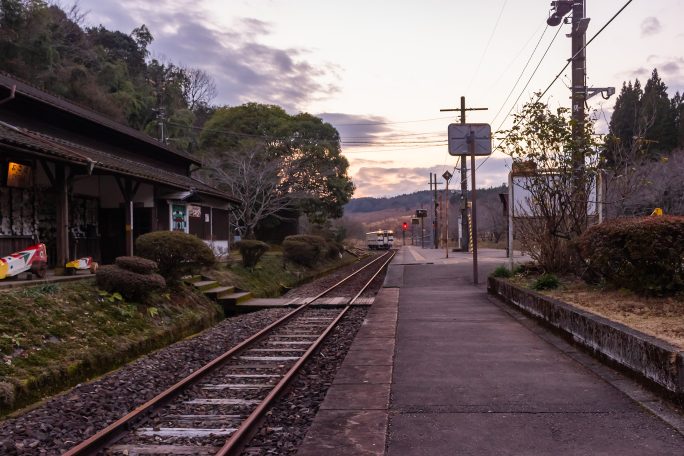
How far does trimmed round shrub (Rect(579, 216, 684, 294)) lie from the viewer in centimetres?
852

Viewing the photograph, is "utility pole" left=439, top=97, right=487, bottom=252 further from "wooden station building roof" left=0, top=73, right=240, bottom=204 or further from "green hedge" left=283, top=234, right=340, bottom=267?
"wooden station building roof" left=0, top=73, right=240, bottom=204

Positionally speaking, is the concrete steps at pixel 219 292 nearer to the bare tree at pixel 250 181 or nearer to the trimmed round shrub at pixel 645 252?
the trimmed round shrub at pixel 645 252

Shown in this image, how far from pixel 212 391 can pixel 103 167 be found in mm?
8595

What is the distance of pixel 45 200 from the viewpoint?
50.9 ft

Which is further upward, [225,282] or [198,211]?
[198,211]

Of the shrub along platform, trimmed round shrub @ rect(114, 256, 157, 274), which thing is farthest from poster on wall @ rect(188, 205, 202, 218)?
the shrub along platform

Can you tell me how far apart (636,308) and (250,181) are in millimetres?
28328

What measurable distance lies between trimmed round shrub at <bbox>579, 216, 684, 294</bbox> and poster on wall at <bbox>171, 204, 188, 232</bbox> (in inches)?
614

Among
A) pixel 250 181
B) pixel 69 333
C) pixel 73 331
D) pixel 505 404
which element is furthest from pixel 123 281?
pixel 250 181

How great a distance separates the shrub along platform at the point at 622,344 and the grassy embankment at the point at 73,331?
7019 mm

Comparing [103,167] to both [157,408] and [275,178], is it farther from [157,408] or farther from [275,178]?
[275,178]

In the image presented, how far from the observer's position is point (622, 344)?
6422mm

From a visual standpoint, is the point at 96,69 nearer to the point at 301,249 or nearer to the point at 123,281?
the point at 301,249

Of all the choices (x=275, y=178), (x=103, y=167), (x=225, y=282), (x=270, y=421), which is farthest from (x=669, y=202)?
(x=270, y=421)
